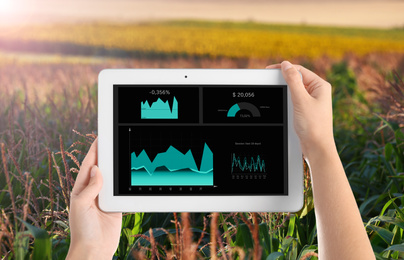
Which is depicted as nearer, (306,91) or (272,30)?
(306,91)

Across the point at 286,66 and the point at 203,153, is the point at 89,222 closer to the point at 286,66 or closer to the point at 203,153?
the point at 203,153

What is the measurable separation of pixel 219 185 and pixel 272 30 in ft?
73.0

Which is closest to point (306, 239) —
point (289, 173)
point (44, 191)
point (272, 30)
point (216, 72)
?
point (289, 173)

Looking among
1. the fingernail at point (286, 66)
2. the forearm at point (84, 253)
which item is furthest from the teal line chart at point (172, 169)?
the fingernail at point (286, 66)

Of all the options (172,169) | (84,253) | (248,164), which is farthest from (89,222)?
(248,164)

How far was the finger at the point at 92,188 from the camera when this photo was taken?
4.16 feet

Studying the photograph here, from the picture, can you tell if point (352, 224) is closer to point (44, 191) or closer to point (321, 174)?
point (321, 174)

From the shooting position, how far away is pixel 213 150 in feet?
4.57

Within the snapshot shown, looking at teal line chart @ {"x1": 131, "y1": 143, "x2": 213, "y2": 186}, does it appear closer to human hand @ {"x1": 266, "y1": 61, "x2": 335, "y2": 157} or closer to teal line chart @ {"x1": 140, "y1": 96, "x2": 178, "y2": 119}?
teal line chart @ {"x1": 140, "y1": 96, "x2": 178, "y2": 119}

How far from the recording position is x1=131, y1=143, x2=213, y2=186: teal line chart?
1.37 m

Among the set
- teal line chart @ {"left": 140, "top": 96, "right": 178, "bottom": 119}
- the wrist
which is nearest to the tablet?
teal line chart @ {"left": 140, "top": 96, "right": 178, "bottom": 119}

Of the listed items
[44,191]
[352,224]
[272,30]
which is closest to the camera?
[352,224]

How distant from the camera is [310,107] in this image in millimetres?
1269

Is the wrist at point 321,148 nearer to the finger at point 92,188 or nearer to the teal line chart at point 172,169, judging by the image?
the teal line chart at point 172,169
